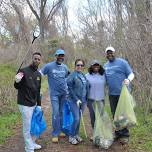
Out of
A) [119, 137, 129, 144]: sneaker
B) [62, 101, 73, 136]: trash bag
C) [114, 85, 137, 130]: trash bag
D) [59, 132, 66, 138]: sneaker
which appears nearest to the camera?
[114, 85, 137, 130]: trash bag

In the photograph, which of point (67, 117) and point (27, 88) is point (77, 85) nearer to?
point (67, 117)

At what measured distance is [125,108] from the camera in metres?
6.63

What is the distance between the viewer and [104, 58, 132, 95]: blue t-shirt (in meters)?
6.94

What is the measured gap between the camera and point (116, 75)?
22.9 ft

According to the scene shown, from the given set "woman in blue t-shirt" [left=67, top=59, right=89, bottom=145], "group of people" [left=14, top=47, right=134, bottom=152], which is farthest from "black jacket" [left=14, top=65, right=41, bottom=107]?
"woman in blue t-shirt" [left=67, top=59, right=89, bottom=145]

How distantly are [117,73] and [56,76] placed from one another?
4.26 feet

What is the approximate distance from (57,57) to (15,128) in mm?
2964

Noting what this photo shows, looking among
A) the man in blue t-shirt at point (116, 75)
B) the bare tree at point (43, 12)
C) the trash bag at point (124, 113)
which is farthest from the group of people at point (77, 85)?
the bare tree at point (43, 12)

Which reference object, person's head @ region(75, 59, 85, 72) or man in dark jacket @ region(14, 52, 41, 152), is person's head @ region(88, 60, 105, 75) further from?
man in dark jacket @ region(14, 52, 41, 152)

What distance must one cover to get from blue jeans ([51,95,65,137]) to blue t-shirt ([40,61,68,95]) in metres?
0.14

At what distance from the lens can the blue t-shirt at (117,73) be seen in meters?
6.94

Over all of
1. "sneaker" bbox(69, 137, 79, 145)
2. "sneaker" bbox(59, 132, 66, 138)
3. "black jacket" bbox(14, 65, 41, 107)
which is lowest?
"sneaker" bbox(69, 137, 79, 145)

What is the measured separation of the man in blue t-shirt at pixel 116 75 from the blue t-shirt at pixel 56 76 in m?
0.95

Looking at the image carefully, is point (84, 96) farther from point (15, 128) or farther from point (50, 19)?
point (50, 19)
